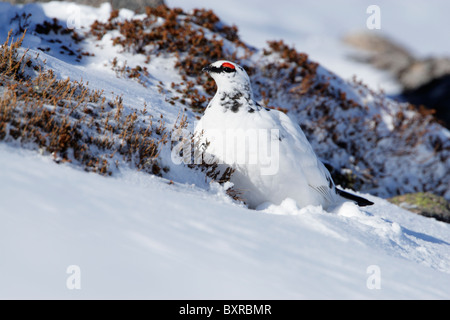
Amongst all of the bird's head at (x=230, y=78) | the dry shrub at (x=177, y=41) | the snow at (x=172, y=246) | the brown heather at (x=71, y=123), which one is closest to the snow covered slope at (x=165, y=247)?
the snow at (x=172, y=246)

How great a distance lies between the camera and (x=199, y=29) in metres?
9.21

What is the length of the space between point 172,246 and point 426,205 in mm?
6384

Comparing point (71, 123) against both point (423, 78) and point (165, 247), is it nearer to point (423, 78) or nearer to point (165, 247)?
point (165, 247)

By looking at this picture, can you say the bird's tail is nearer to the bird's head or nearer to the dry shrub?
the bird's head

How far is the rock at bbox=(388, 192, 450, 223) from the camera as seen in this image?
7570 millimetres

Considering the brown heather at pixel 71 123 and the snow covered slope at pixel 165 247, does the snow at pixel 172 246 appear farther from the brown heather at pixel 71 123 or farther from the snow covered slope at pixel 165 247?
the brown heather at pixel 71 123

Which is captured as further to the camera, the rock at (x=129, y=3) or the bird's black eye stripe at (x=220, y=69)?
the rock at (x=129, y=3)

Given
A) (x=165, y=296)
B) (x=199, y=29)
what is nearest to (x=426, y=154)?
(x=199, y=29)

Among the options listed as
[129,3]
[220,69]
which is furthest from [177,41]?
[220,69]

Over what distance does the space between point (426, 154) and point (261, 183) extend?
7.34m

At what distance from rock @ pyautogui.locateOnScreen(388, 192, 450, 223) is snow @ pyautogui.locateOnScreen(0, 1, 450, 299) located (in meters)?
3.55

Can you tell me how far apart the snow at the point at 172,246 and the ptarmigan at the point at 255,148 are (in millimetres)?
302

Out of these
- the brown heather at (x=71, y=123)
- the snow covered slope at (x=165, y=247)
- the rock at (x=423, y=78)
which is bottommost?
the snow covered slope at (x=165, y=247)

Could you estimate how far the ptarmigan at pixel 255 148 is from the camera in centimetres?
435
